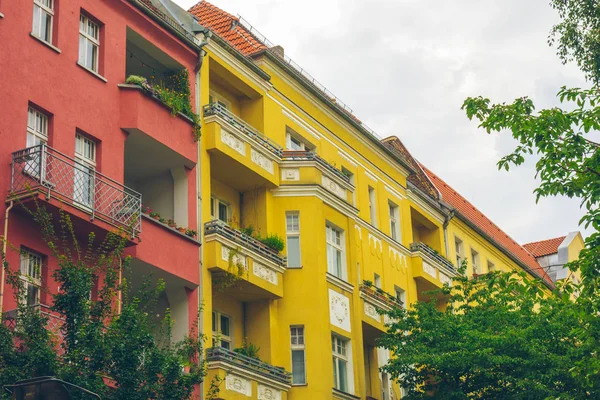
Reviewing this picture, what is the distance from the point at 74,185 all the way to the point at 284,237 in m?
9.21

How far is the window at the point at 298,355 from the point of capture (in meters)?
30.0

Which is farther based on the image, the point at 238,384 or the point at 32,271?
the point at 238,384

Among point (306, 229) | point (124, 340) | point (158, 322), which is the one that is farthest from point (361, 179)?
point (124, 340)

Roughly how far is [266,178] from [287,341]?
14.9 ft

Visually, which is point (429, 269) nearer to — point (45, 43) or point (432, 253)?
point (432, 253)

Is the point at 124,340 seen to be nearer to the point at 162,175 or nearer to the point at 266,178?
the point at 162,175

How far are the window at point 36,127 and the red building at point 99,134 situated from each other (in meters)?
0.03

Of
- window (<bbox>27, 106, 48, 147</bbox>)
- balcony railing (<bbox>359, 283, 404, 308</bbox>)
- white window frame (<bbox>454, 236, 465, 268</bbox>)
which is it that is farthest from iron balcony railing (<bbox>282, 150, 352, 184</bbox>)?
white window frame (<bbox>454, 236, 465, 268</bbox>)

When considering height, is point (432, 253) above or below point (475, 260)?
below

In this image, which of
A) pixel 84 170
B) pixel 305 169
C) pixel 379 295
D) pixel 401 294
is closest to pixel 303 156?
pixel 305 169

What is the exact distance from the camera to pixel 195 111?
96.5 ft

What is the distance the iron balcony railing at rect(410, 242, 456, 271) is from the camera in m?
40.0

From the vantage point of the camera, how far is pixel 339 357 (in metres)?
31.6

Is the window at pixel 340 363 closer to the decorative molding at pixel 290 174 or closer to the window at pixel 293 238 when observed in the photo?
the window at pixel 293 238
